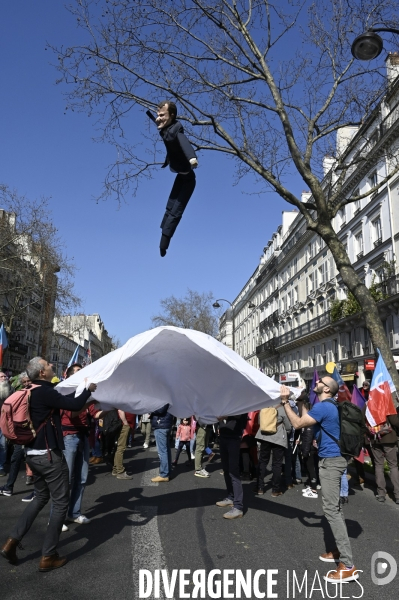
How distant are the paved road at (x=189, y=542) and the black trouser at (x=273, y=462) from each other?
37cm

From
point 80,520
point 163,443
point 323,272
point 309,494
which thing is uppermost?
point 323,272

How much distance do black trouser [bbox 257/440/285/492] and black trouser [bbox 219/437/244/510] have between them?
5.14 ft

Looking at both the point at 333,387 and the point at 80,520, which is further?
the point at 80,520

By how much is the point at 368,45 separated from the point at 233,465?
25.7ft

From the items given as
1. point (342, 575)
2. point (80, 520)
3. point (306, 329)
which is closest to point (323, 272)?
point (306, 329)

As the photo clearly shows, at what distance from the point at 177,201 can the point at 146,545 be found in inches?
151

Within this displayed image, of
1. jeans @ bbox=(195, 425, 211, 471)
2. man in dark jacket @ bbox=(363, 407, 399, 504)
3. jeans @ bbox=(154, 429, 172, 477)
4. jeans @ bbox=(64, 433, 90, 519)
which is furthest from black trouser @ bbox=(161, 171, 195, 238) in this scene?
jeans @ bbox=(195, 425, 211, 471)

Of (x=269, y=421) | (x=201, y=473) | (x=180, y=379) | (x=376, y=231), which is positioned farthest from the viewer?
(x=376, y=231)

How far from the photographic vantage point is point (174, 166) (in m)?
4.66

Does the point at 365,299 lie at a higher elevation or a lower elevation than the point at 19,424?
higher

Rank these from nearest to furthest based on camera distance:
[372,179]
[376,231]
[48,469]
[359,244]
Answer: [48,469] → [376,231] → [372,179] → [359,244]

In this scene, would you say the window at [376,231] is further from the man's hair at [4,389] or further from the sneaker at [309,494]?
the man's hair at [4,389]

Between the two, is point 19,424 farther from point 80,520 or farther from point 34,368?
point 80,520

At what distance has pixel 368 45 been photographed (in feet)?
29.4
